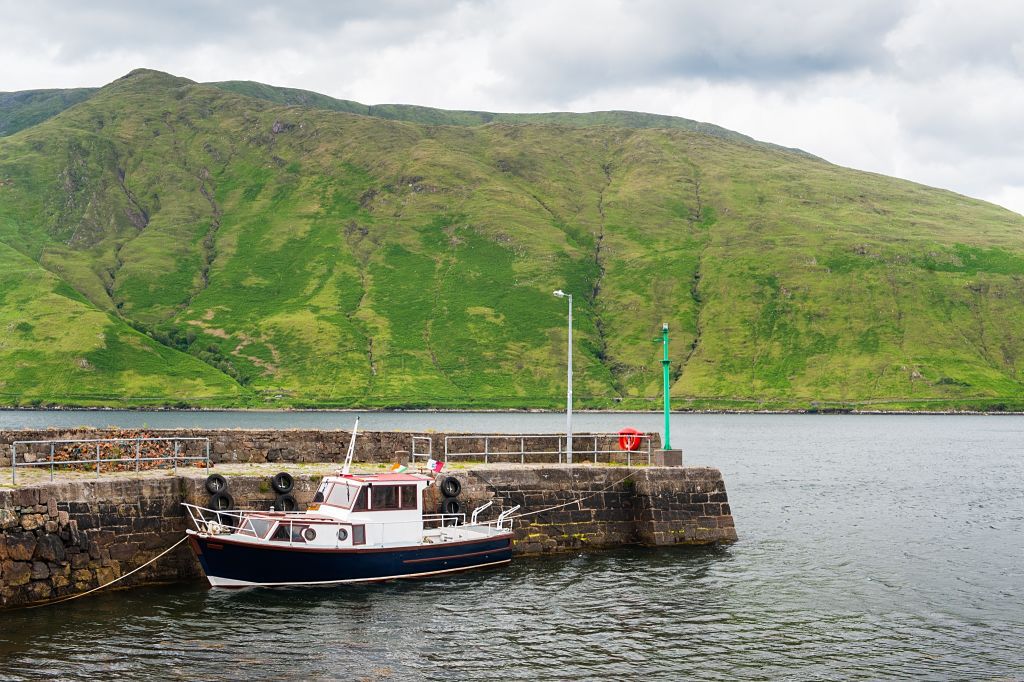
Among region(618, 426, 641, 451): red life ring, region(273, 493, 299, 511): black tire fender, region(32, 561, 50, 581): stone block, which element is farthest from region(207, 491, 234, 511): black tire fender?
region(618, 426, 641, 451): red life ring

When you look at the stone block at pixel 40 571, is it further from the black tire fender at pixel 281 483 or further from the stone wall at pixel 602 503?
the stone wall at pixel 602 503

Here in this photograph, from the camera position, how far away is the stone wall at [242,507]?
28578mm

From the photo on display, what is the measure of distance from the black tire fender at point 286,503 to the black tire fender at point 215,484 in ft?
6.76

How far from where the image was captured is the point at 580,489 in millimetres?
39375

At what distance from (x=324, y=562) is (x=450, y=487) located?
20.9 feet

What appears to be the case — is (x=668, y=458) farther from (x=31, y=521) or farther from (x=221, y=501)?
(x=31, y=521)

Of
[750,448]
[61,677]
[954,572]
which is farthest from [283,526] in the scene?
[750,448]

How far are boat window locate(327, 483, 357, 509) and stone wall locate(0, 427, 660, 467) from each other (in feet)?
22.9

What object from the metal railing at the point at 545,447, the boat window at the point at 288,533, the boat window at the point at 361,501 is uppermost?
the metal railing at the point at 545,447

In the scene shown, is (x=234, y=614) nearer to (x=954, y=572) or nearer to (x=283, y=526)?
(x=283, y=526)

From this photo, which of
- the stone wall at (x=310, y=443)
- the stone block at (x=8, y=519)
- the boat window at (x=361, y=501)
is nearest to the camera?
the stone block at (x=8, y=519)

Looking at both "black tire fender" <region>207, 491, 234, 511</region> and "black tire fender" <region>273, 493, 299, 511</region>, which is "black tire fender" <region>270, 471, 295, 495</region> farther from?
"black tire fender" <region>207, 491, 234, 511</region>

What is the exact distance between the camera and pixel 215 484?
33.7 metres

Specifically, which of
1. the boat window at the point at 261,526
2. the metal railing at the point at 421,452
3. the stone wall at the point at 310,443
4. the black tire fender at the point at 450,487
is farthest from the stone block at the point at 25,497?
the metal railing at the point at 421,452
